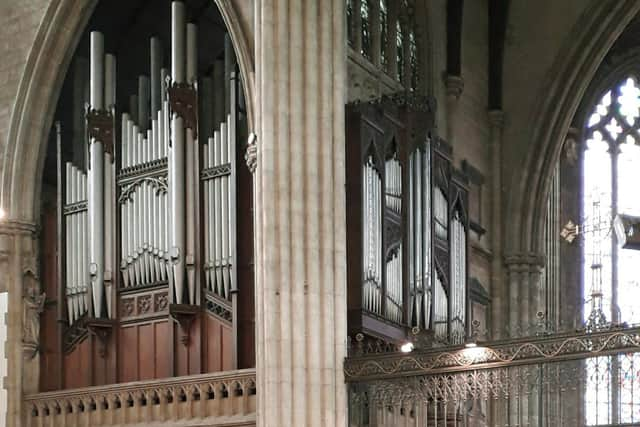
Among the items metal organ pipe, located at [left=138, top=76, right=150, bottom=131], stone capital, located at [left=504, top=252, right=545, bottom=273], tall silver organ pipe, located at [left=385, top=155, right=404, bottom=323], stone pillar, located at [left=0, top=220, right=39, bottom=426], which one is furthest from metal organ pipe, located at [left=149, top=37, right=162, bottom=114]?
stone capital, located at [left=504, top=252, right=545, bottom=273]

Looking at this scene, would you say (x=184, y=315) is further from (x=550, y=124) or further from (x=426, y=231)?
(x=550, y=124)

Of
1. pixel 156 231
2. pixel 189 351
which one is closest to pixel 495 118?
pixel 156 231

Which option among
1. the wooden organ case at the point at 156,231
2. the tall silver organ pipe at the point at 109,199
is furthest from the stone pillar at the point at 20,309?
the tall silver organ pipe at the point at 109,199

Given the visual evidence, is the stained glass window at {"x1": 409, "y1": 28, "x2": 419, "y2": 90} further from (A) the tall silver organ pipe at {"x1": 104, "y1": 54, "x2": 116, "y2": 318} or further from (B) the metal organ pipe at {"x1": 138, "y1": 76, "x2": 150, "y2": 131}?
(A) the tall silver organ pipe at {"x1": 104, "y1": 54, "x2": 116, "y2": 318}

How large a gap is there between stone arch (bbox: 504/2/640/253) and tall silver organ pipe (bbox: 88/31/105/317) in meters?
7.20

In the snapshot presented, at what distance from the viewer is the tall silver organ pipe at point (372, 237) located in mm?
18266

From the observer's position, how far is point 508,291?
2475 centimetres

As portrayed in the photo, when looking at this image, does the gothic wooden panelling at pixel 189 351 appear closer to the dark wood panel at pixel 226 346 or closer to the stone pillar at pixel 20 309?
the dark wood panel at pixel 226 346

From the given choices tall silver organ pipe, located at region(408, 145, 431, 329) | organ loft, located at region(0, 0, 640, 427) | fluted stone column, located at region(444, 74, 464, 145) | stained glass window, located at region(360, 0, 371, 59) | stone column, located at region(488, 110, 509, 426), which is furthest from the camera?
stone column, located at region(488, 110, 509, 426)

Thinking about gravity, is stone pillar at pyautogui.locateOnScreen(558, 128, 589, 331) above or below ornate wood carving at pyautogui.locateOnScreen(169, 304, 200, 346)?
above

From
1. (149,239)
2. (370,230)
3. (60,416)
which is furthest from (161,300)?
(370,230)

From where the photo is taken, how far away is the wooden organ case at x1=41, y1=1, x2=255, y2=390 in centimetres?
1998

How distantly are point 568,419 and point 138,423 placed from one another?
8379 mm

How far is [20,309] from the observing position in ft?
70.2
